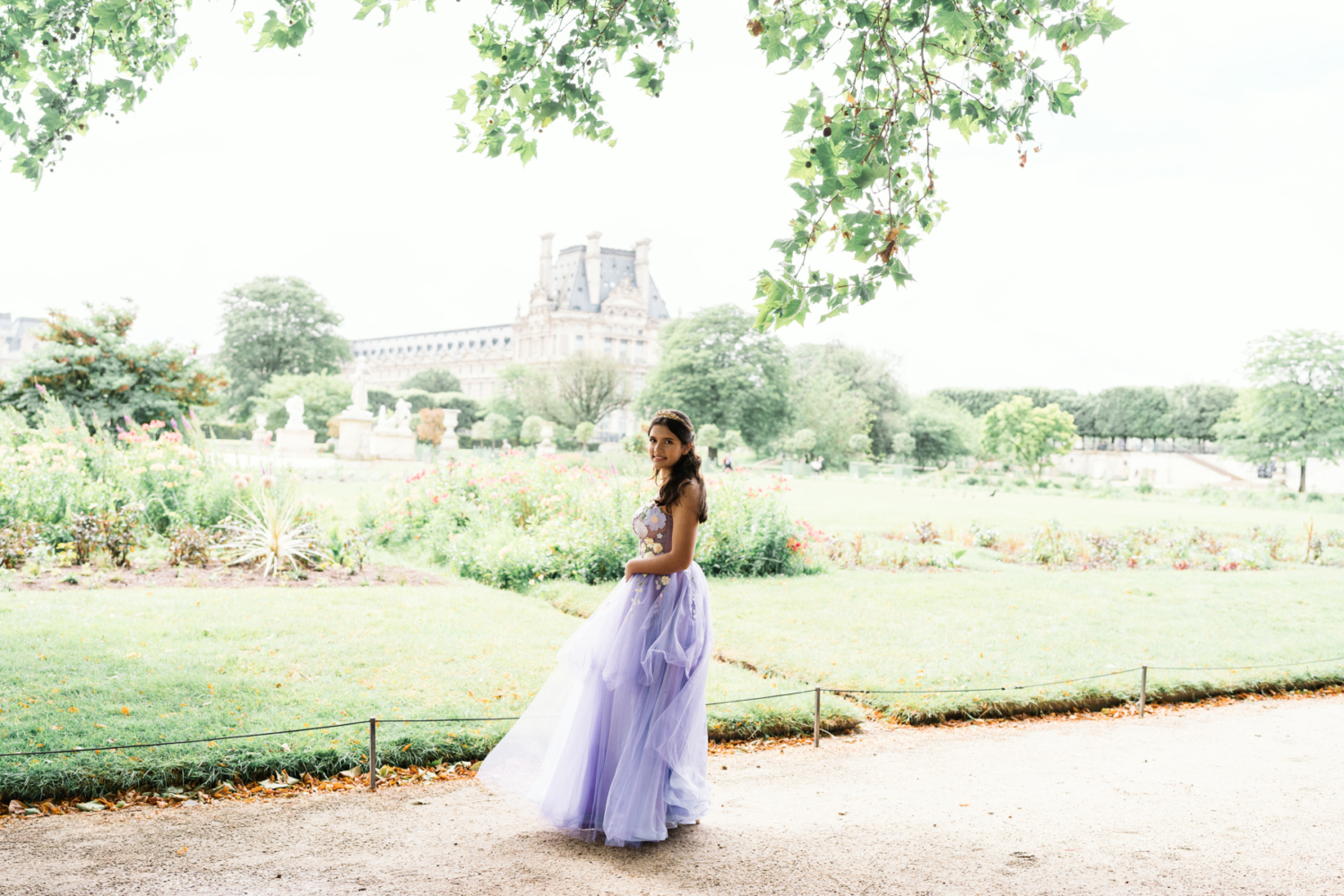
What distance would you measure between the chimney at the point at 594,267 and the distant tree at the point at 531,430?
35346 millimetres

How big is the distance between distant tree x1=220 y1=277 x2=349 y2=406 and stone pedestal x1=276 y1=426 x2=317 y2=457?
20605 mm

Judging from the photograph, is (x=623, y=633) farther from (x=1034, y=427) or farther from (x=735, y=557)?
(x=1034, y=427)

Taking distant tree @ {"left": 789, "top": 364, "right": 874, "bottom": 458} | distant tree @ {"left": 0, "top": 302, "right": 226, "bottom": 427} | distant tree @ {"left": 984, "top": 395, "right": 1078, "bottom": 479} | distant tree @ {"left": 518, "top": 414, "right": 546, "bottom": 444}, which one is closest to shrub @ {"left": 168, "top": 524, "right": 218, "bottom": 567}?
distant tree @ {"left": 0, "top": 302, "right": 226, "bottom": 427}

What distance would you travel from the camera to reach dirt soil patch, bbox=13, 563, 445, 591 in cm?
729

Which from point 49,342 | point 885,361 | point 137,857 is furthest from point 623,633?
point 885,361

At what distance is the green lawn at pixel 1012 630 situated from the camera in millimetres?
5957

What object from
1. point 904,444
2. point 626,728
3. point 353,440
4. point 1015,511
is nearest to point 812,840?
point 626,728

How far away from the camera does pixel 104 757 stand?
3.74m

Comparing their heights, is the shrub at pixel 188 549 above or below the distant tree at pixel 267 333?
below

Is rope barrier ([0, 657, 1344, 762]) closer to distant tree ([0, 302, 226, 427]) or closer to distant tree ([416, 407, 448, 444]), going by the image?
distant tree ([0, 302, 226, 427])

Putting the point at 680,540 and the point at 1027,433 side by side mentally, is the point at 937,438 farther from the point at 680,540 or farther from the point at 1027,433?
the point at 680,540

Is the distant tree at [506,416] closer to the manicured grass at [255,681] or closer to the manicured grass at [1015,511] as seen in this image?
the manicured grass at [1015,511]

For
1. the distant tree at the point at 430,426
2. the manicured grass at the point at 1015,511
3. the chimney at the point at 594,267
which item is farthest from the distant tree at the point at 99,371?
the chimney at the point at 594,267

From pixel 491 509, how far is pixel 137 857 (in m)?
7.71
